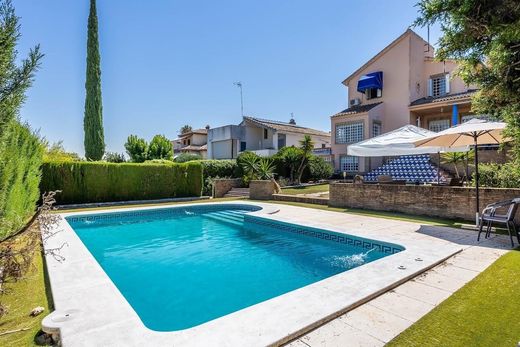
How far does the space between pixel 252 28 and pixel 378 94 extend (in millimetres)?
16118

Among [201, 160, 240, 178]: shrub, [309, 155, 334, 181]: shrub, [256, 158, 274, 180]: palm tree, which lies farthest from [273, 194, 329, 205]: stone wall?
[309, 155, 334, 181]: shrub

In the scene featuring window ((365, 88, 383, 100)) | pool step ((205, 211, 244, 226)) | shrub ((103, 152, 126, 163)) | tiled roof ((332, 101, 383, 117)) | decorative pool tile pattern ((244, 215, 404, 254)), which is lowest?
pool step ((205, 211, 244, 226))

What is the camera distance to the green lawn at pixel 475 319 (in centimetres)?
341

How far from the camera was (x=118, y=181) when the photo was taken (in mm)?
19969

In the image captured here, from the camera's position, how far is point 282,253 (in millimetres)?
9203

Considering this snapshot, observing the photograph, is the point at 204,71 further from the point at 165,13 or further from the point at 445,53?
the point at 445,53

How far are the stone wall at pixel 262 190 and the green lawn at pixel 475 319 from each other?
50.5 feet

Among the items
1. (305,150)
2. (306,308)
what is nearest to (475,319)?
(306,308)

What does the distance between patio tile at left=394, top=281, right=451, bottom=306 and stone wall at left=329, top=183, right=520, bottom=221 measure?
7.27 m

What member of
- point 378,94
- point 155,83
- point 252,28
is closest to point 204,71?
point 155,83

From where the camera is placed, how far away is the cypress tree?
2797 centimetres

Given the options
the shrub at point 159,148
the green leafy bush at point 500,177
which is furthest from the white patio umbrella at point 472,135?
the shrub at point 159,148

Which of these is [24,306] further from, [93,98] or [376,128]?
[376,128]

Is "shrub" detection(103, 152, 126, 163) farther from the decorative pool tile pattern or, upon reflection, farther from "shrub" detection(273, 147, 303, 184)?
the decorative pool tile pattern
